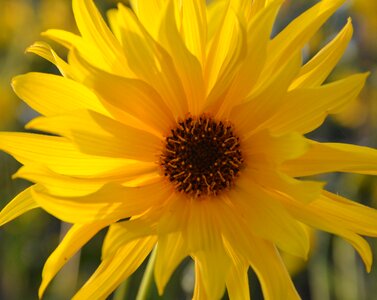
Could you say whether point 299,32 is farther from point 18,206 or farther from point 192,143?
point 18,206

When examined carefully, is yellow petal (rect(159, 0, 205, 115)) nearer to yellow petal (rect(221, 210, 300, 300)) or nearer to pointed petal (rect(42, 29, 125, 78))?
pointed petal (rect(42, 29, 125, 78))

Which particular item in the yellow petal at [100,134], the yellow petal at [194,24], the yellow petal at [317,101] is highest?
the yellow petal at [194,24]

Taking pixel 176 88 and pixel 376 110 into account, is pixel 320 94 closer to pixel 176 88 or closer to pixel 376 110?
pixel 176 88

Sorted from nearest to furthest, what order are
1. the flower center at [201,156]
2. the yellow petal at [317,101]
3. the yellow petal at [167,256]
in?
the yellow petal at [167,256]
the yellow petal at [317,101]
the flower center at [201,156]

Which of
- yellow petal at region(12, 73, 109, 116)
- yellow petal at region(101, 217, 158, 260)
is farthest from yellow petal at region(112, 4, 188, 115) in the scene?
yellow petal at region(101, 217, 158, 260)

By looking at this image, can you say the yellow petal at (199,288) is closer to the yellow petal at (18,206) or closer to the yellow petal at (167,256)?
the yellow petal at (167,256)

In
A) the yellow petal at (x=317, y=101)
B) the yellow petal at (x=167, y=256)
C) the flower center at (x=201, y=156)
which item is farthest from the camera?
the flower center at (x=201, y=156)

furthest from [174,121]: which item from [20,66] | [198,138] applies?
[20,66]

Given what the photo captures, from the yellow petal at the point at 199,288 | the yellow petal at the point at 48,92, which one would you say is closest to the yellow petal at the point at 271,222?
the yellow petal at the point at 199,288
